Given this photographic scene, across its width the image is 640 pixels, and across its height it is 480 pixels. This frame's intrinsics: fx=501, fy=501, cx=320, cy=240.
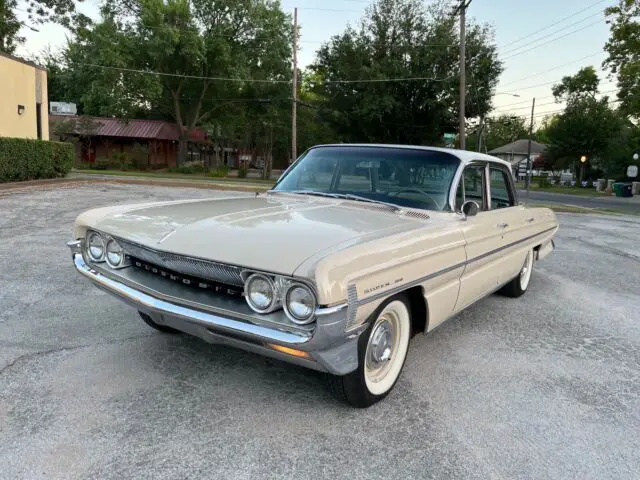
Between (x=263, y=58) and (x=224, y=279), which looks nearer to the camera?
(x=224, y=279)

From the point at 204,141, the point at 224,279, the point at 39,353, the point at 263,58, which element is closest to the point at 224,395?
the point at 224,279

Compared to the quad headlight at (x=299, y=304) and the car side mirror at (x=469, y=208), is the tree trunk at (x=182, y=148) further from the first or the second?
the quad headlight at (x=299, y=304)

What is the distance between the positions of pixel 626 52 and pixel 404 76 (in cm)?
1441

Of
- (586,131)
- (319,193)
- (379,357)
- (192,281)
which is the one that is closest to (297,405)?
(379,357)

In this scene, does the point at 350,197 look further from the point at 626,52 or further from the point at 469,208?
the point at 626,52

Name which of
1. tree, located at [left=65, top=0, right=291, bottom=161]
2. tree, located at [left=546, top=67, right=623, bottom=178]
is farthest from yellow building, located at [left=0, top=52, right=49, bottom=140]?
tree, located at [left=546, top=67, right=623, bottom=178]

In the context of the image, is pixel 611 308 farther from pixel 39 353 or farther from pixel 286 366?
pixel 39 353

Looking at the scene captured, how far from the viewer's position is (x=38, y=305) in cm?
450

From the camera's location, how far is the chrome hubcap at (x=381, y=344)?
9.37 ft

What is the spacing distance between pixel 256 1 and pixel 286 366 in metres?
35.5

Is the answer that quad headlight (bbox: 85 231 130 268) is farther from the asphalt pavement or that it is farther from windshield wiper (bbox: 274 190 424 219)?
the asphalt pavement

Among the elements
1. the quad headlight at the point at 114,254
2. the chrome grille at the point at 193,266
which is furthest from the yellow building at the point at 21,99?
the chrome grille at the point at 193,266

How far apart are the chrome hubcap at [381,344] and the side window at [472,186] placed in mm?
1241

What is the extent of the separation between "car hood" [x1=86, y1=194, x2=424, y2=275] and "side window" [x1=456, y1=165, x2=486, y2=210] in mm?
662
